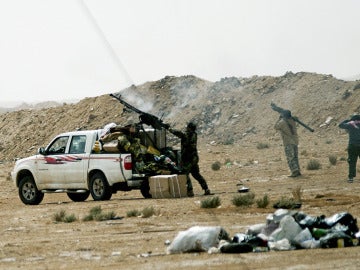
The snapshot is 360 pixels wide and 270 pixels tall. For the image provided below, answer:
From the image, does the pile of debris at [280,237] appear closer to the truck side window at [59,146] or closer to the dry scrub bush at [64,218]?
the dry scrub bush at [64,218]

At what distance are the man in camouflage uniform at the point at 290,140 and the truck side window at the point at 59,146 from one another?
7965 millimetres

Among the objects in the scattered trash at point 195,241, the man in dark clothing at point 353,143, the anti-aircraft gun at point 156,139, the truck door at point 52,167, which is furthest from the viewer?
the man in dark clothing at point 353,143

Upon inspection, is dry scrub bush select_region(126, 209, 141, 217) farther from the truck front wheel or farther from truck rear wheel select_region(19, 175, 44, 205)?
truck rear wheel select_region(19, 175, 44, 205)

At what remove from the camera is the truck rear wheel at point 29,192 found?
2547cm

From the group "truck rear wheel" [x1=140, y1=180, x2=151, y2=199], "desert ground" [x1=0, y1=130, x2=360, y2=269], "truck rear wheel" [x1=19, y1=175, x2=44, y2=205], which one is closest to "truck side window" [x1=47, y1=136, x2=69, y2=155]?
"truck rear wheel" [x1=19, y1=175, x2=44, y2=205]

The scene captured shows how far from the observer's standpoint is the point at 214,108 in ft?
248

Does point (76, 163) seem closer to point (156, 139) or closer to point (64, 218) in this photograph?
point (156, 139)

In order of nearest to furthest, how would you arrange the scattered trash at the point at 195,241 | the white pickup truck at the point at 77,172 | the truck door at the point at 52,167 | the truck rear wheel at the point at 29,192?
1. the scattered trash at the point at 195,241
2. the white pickup truck at the point at 77,172
3. the truck door at the point at 52,167
4. the truck rear wheel at the point at 29,192

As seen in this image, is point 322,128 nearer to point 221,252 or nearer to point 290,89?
point 290,89

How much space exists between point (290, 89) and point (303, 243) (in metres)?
62.7

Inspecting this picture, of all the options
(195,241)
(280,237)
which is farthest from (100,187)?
→ (280,237)

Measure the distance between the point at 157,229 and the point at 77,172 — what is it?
29.6 ft

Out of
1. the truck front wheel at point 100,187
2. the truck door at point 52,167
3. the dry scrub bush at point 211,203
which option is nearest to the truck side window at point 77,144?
the truck door at point 52,167

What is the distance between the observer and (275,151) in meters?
49.1
